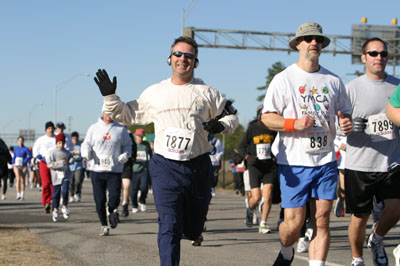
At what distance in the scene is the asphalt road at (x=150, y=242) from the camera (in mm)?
8734

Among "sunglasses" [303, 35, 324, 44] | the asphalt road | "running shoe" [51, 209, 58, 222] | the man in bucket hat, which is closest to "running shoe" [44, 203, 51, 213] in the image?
the asphalt road

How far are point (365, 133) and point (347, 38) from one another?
29.8m

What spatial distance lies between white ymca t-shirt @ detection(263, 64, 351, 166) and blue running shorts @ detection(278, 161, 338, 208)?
0.20 feet

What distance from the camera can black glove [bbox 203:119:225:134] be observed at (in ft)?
20.9

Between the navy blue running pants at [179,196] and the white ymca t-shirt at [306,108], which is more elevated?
the white ymca t-shirt at [306,108]

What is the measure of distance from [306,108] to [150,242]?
476 cm

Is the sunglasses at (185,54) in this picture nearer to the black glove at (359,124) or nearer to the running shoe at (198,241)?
the black glove at (359,124)

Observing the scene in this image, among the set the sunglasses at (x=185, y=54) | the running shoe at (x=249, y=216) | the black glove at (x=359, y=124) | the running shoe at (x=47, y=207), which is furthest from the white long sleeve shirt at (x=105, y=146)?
the sunglasses at (x=185, y=54)

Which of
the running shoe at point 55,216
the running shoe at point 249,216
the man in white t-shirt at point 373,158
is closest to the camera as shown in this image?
the man in white t-shirt at point 373,158

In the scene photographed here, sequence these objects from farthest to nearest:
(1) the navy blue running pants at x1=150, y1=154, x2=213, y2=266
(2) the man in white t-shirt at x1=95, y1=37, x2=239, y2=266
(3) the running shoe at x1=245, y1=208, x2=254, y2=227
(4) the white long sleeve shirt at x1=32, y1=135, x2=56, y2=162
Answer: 1. (4) the white long sleeve shirt at x1=32, y1=135, x2=56, y2=162
2. (3) the running shoe at x1=245, y1=208, x2=254, y2=227
3. (2) the man in white t-shirt at x1=95, y1=37, x2=239, y2=266
4. (1) the navy blue running pants at x1=150, y1=154, x2=213, y2=266

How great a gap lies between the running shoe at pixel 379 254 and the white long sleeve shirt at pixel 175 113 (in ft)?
7.40

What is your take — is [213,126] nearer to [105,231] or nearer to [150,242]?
[150,242]

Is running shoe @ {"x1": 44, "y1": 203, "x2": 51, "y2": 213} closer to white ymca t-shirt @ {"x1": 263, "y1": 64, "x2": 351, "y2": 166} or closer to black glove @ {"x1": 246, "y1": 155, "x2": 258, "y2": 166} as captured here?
black glove @ {"x1": 246, "y1": 155, "x2": 258, "y2": 166}

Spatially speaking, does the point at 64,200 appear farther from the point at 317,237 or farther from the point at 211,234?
the point at 317,237
